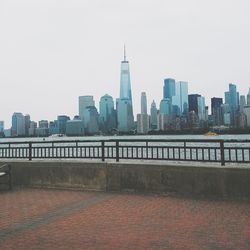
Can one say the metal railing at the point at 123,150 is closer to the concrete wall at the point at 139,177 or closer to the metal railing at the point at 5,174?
the concrete wall at the point at 139,177

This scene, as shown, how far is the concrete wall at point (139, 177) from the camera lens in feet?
28.3

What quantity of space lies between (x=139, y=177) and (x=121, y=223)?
3380 mm

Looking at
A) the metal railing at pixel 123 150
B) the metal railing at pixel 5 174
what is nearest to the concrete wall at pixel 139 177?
the metal railing at pixel 5 174

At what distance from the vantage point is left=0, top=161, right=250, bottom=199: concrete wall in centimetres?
864

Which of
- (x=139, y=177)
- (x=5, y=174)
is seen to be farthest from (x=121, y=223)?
(x=5, y=174)

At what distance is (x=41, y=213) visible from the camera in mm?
7672

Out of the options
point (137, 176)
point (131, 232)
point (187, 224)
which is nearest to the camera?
point (131, 232)

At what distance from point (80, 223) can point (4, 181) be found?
6127 millimetres

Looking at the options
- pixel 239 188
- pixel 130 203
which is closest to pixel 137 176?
pixel 130 203

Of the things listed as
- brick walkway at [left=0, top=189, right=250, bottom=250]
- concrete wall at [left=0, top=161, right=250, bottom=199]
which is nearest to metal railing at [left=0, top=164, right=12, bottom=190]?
concrete wall at [left=0, top=161, right=250, bottom=199]

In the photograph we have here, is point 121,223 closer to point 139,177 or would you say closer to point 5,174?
point 139,177

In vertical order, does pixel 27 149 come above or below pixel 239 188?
above

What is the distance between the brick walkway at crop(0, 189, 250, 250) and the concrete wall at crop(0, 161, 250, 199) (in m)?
0.51

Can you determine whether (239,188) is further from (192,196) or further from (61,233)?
(61,233)
